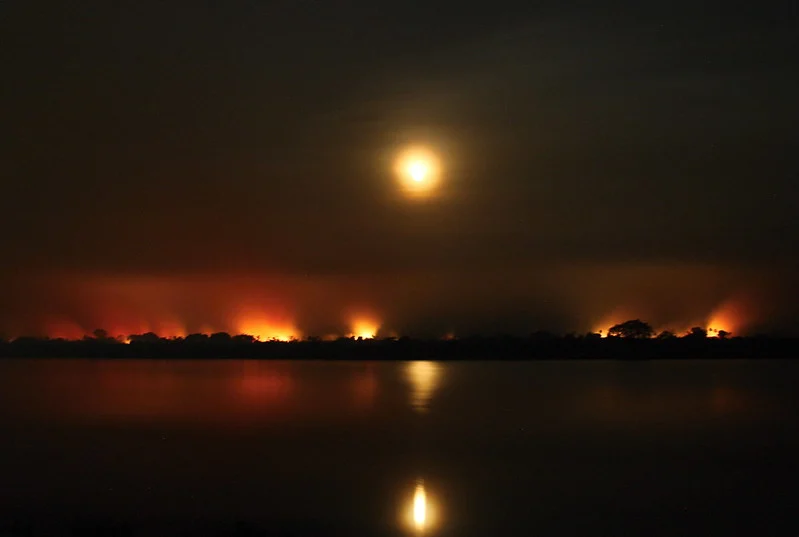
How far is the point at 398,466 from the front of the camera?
16906mm

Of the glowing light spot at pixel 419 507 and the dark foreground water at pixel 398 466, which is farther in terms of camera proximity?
the dark foreground water at pixel 398 466

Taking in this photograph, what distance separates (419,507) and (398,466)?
3662mm

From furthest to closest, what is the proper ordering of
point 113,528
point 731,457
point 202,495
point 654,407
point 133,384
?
point 133,384, point 654,407, point 731,457, point 202,495, point 113,528

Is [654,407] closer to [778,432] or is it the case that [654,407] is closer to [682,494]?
[778,432]

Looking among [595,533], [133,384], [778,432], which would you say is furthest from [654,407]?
[133,384]

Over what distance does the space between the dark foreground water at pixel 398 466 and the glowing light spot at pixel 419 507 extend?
97 millimetres

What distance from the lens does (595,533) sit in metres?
11.9

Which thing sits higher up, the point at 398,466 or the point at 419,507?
the point at 398,466

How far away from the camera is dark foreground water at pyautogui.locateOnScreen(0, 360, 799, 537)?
41.1ft

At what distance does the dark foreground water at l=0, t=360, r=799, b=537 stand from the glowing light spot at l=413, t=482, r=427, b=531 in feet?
0.32

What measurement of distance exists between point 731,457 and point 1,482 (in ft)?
48.3

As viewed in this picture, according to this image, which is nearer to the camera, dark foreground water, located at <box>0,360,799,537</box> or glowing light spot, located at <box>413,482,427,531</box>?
glowing light spot, located at <box>413,482,427,531</box>

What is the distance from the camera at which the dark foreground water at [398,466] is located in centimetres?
1253

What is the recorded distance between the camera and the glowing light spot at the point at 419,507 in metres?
12.3
